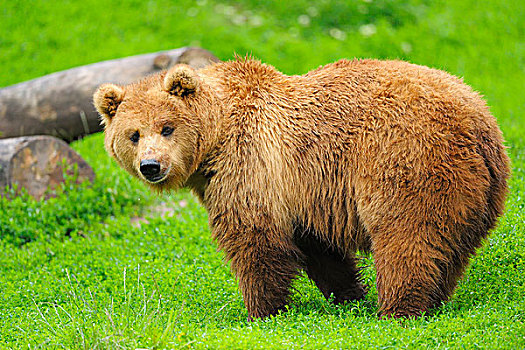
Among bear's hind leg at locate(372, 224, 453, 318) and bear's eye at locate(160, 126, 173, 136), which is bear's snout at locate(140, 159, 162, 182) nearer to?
bear's eye at locate(160, 126, 173, 136)

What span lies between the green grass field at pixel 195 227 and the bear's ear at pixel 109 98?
180cm

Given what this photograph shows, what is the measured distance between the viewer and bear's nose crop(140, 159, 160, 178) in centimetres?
564

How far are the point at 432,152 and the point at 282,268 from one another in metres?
1.71

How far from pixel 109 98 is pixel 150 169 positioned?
90 centimetres

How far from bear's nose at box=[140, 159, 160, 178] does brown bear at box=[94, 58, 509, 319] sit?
10 millimetres

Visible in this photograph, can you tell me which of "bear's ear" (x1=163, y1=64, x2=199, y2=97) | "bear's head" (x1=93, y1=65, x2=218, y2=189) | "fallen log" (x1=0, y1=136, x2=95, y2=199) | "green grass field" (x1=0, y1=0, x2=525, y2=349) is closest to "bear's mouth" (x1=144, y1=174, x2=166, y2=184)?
"bear's head" (x1=93, y1=65, x2=218, y2=189)

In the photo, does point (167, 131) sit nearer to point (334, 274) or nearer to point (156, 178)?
point (156, 178)

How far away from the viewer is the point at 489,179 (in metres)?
5.37

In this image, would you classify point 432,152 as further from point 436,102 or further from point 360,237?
point 360,237

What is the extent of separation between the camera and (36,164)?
945 centimetres

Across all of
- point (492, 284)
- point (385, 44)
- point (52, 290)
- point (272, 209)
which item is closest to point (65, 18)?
point (385, 44)

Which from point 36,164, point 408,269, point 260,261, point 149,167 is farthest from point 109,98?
point 36,164

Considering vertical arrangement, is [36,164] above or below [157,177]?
below

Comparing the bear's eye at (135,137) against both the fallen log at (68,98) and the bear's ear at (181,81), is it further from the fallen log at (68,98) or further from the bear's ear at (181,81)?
the fallen log at (68,98)
